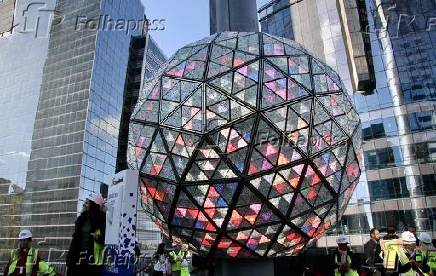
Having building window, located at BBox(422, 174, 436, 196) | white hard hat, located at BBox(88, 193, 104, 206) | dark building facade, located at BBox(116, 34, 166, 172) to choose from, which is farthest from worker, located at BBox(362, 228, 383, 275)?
dark building facade, located at BBox(116, 34, 166, 172)

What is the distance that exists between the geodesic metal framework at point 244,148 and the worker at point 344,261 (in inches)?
47.2

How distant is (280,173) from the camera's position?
5.00 m

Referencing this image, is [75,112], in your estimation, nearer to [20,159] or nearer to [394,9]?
[20,159]

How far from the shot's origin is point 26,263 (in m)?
5.05

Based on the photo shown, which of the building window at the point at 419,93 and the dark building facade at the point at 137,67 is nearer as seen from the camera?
the building window at the point at 419,93

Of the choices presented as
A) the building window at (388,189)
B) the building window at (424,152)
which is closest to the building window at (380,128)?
the building window at (424,152)

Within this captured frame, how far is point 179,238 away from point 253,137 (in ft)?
6.79

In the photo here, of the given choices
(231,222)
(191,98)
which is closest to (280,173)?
(231,222)

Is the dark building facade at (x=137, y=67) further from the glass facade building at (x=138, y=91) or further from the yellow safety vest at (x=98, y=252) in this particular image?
the yellow safety vest at (x=98, y=252)

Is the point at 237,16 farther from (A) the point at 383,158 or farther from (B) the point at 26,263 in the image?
(A) the point at 383,158

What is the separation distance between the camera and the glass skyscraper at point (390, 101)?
3278cm

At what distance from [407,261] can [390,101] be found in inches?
1325

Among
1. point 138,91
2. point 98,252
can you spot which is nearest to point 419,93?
point 98,252

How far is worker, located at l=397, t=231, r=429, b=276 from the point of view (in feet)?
18.8
